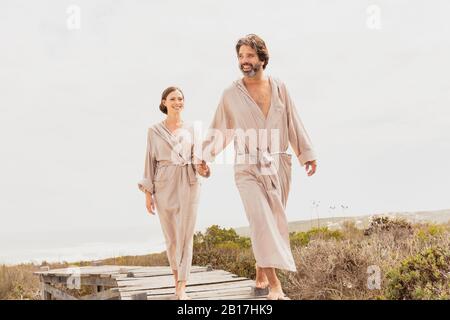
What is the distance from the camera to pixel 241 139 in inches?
220

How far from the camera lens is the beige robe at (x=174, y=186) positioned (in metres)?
5.92

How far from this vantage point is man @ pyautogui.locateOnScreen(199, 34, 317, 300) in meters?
5.39

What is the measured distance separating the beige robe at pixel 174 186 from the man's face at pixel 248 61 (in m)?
0.94

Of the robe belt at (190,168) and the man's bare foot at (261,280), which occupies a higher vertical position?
the robe belt at (190,168)

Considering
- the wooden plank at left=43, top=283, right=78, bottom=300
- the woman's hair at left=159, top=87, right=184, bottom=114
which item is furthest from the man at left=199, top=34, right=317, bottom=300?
the wooden plank at left=43, top=283, right=78, bottom=300

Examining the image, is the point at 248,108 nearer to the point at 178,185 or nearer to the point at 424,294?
the point at 178,185

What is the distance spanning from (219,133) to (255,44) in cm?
93

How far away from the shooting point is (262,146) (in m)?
5.52

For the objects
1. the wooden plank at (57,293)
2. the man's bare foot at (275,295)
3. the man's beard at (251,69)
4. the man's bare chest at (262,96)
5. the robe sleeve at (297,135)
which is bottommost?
the wooden plank at (57,293)

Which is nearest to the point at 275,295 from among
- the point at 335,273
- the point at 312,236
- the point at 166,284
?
the point at 335,273

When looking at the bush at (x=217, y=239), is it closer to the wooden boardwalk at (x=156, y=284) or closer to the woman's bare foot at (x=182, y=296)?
the wooden boardwalk at (x=156, y=284)

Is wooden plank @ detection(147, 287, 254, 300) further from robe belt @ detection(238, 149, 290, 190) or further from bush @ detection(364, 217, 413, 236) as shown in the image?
bush @ detection(364, 217, 413, 236)

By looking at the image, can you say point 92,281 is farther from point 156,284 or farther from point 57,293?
point 156,284

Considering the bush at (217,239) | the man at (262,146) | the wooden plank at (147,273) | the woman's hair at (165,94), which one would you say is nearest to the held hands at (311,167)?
the man at (262,146)
